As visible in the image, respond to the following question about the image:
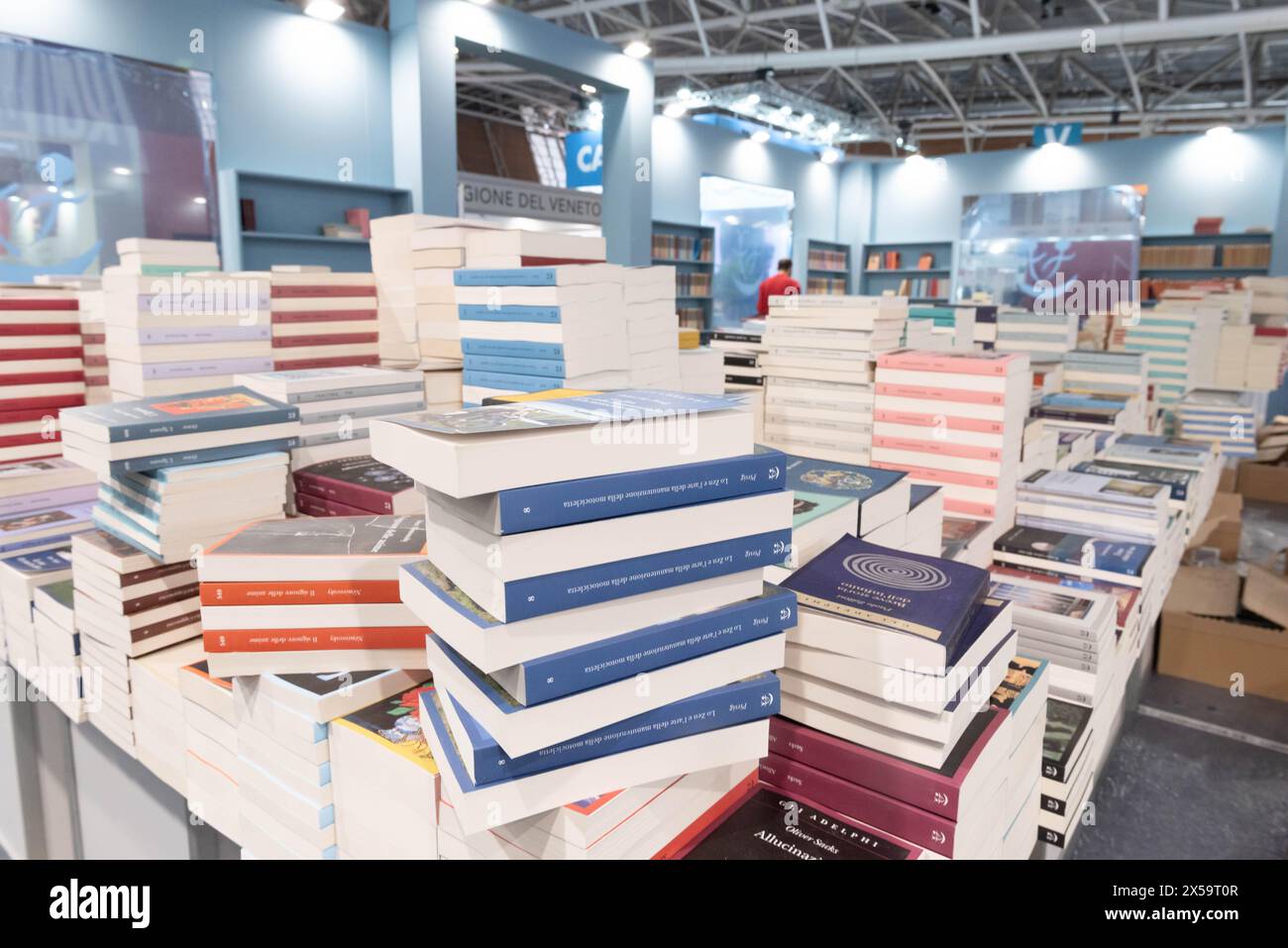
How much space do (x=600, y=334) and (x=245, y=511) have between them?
1317 mm

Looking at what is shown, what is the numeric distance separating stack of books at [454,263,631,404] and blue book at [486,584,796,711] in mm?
1617

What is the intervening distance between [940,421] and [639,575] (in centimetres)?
217

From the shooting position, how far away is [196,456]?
1749mm

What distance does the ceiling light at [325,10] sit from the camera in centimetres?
646

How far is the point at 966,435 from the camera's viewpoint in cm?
286

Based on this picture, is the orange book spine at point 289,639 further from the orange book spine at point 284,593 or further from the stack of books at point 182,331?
the stack of books at point 182,331

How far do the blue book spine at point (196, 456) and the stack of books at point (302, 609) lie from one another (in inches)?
15.7

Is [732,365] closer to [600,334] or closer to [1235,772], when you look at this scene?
[600,334]

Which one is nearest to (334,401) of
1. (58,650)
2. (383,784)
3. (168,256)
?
(58,650)

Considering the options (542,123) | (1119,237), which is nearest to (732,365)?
(1119,237)

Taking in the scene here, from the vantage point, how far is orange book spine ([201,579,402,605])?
55.2 inches

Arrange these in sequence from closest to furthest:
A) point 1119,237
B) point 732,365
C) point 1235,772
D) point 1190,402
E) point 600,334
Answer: point 600,334 → point 1235,772 → point 732,365 → point 1190,402 → point 1119,237

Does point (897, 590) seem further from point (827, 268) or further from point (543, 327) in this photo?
point (827, 268)

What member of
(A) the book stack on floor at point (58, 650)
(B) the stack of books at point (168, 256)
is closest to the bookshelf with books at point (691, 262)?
(B) the stack of books at point (168, 256)
